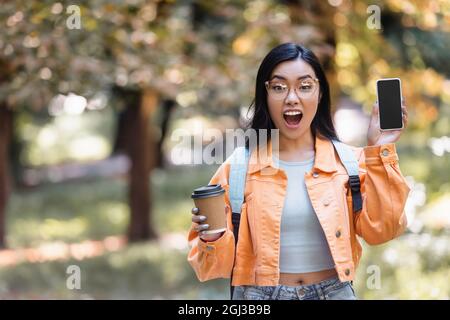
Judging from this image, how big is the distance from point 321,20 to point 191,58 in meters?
1.62

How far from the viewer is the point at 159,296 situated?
10.7 meters

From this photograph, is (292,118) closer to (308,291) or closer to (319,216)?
(319,216)

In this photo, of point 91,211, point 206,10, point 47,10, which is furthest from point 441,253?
point 91,211

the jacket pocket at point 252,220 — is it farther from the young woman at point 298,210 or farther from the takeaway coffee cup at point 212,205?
the takeaway coffee cup at point 212,205

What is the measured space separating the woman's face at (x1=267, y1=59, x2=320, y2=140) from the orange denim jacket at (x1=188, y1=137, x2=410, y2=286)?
0.15 meters

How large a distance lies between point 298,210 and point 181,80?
7.43m

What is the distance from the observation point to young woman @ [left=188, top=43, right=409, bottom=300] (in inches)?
127

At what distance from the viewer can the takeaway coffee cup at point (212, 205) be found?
3.14m

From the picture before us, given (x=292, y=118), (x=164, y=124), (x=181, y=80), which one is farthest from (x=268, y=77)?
(x=164, y=124)

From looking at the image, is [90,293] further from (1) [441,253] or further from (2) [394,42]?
(2) [394,42]

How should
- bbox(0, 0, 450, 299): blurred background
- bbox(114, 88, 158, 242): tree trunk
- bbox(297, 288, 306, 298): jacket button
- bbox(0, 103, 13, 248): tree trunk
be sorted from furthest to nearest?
bbox(114, 88, 158, 242): tree trunk
bbox(0, 103, 13, 248): tree trunk
bbox(0, 0, 450, 299): blurred background
bbox(297, 288, 306, 298): jacket button

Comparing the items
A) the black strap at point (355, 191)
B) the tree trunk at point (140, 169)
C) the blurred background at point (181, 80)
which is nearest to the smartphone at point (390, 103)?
the black strap at point (355, 191)

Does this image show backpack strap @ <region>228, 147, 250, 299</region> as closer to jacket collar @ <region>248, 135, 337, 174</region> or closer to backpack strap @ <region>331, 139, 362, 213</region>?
jacket collar @ <region>248, 135, 337, 174</region>

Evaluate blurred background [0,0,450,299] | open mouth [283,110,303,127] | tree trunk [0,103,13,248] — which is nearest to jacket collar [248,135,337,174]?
open mouth [283,110,303,127]
